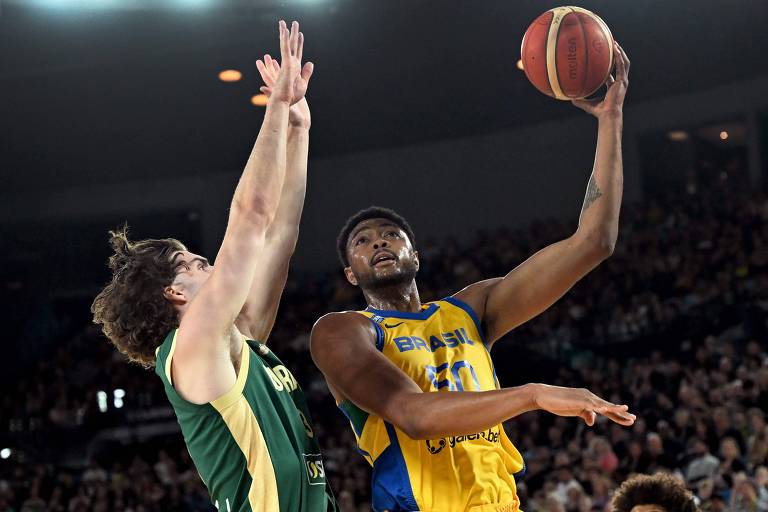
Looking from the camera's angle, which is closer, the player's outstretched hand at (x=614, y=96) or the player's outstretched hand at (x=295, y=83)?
the player's outstretched hand at (x=295, y=83)

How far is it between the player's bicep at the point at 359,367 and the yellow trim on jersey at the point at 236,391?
0.42m

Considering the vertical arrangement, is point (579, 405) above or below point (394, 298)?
below

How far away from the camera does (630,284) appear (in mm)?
14352

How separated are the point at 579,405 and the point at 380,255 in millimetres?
1437

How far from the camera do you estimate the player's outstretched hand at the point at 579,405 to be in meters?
2.35

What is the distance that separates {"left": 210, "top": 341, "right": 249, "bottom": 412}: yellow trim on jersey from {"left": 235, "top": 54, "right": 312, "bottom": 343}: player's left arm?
1.62ft

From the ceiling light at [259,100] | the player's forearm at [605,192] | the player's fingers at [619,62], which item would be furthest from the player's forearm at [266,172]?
the ceiling light at [259,100]

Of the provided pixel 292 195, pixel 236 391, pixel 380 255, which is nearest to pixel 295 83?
pixel 292 195

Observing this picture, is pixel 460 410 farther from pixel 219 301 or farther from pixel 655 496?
pixel 655 496

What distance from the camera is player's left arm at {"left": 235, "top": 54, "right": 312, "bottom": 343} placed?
347 cm

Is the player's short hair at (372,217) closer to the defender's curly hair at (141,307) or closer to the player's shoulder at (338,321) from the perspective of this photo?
the player's shoulder at (338,321)

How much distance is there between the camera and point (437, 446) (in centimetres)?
327

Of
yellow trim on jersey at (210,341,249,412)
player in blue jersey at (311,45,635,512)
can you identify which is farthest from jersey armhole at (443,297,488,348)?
yellow trim on jersey at (210,341,249,412)

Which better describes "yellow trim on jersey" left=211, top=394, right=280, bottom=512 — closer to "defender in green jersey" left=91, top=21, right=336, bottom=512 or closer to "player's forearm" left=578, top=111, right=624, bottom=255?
"defender in green jersey" left=91, top=21, right=336, bottom=512
